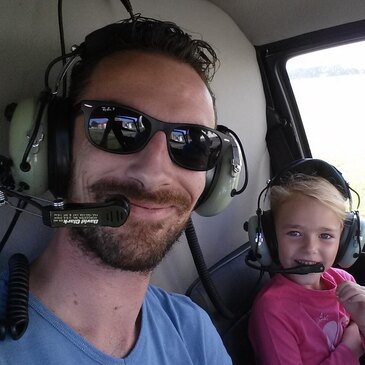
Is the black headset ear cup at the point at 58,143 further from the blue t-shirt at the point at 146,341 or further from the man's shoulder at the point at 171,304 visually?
the man's shoulder at the point at 171,304

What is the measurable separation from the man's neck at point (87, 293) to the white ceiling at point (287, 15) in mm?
1300

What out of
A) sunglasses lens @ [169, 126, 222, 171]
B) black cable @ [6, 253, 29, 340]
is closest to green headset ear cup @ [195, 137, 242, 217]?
sunglasses lens @ [169, 126, 222, 171]

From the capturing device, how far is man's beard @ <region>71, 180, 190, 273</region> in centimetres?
85

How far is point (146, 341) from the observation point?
0.93 meters

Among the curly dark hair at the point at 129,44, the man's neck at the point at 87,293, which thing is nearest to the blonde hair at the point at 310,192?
the curly dark hair at the point at 129,44

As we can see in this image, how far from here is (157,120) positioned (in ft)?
2.85

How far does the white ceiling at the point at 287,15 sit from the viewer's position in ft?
5.40

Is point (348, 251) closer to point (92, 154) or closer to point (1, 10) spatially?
point (92, 154)

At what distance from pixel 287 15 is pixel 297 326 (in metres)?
1.27

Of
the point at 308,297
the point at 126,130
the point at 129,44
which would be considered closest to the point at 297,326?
the point at 308,297

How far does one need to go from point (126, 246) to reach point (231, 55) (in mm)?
1251

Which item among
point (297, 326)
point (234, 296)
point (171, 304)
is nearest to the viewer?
point (171, 304)

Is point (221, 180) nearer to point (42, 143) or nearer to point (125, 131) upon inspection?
point (125, 131)

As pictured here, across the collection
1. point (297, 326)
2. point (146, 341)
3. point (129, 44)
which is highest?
point (129, 44)
